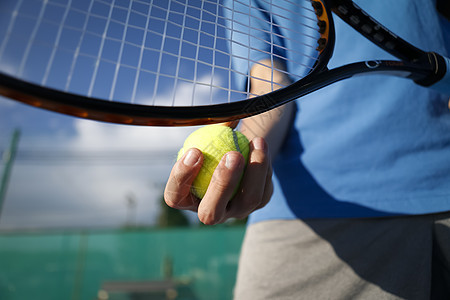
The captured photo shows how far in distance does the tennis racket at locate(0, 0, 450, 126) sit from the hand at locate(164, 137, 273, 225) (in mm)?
67

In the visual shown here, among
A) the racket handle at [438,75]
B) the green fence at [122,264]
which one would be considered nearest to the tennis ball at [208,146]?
the racket handle at [438,75]

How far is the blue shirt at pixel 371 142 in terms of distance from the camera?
0.77m

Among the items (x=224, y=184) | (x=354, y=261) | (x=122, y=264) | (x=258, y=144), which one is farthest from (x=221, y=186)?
(x=122, y=264)

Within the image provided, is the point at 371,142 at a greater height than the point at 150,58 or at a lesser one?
lesser

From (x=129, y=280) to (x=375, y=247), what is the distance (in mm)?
3738

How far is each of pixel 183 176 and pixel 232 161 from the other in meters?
0.08

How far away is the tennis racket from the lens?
0.40 meters

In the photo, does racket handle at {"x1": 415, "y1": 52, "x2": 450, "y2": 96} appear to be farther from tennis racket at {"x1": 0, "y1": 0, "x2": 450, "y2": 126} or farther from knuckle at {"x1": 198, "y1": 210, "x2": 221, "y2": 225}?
knuckle at {"x1": 198, "y1": 210, "x2": 221, "y2": 225}

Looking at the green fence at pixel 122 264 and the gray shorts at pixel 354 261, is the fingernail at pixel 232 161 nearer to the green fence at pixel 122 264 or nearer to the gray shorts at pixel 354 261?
the gray shorts at pixel 354 261

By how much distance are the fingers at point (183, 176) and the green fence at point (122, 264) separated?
11.4 ft

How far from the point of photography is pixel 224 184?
0.52 metres

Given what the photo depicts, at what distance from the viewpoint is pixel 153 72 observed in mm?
493

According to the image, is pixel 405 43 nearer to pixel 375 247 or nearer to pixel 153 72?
pixel 375 247

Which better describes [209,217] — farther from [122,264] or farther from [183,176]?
[122,264]
